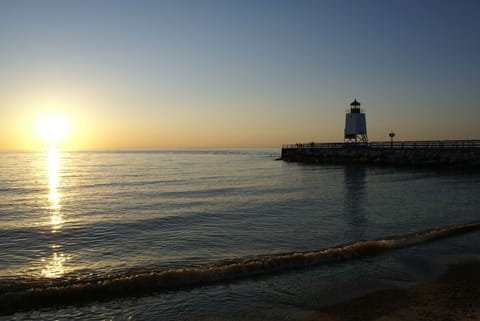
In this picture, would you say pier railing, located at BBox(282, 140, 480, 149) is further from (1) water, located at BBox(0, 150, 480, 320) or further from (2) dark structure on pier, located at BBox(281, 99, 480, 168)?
(1) water, located at BBox(0, 150, 480, 320)

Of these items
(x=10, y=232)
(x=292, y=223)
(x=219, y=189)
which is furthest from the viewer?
(x=219, y=189)

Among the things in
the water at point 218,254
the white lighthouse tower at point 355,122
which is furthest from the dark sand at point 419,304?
A: the white lighthouse tower at point 355,122

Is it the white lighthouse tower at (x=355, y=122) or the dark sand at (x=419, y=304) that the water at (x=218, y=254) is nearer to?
the dark sand at (x=419, y=304)

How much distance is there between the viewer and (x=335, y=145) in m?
66.1

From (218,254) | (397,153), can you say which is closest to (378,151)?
(397,153)

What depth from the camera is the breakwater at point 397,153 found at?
1788 inches

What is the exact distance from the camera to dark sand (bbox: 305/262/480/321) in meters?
6.29

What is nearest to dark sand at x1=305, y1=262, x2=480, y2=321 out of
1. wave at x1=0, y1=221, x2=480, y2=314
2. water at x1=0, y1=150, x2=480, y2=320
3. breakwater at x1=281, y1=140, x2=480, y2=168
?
water at x1=0, y1=150, x2=480, y2=320

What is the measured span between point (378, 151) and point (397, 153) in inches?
145

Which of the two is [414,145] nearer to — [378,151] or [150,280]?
[378,151]

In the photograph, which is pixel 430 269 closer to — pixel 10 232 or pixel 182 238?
pixel 182 238

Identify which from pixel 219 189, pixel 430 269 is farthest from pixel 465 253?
pixel 219 189

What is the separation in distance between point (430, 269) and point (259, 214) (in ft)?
29.2

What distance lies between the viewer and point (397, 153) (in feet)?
173
